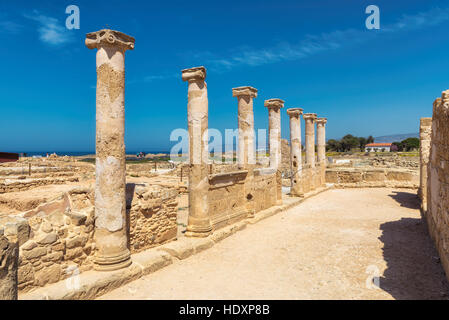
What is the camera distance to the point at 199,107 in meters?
6.86

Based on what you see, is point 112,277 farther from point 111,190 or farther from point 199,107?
point 199,107

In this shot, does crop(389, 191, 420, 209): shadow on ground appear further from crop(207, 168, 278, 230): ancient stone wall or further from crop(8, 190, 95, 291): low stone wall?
crop(8, 190, 95, 291): low stone wall

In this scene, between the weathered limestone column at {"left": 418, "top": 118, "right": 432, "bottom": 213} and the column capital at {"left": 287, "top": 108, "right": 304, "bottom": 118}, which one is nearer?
the weathered limestone column at {"left": 418, "top": 118, "right": 432, "bottom": 213}

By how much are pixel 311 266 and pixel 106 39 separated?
5070 millimetres

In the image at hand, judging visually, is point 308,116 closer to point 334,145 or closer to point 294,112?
point 294,112

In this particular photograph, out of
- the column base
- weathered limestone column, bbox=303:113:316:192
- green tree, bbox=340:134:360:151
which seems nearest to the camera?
the column base

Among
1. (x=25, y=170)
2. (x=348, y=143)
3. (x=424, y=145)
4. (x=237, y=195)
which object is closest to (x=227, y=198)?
(x=237, y=195)

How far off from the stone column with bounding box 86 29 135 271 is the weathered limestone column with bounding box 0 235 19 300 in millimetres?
2762

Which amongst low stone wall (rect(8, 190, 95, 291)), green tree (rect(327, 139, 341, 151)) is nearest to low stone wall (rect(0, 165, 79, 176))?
low stone wall (rect(8, 190, 95, 291))

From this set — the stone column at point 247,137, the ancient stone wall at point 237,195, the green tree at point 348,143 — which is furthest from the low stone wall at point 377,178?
the green tree at point 348,143

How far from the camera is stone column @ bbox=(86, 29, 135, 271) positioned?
469 cm

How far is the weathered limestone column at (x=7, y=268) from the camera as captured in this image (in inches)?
74.4
